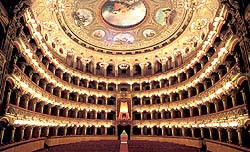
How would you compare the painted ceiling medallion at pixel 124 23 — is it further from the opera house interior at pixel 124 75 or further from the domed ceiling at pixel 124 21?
the opera house interior at pixel 124 75

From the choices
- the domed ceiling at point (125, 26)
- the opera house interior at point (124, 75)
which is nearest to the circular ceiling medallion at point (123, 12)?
the domed ceiling at point (125, 26)

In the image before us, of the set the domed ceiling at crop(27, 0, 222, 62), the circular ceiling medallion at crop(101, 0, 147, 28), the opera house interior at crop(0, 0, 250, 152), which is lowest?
the opera house interior at crop(0, 0, 250, 152)

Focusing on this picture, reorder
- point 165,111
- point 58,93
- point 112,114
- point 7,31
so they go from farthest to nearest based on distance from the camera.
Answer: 1. point 112,114
2. point 165,111
3. point 58,93
4. point 7,31

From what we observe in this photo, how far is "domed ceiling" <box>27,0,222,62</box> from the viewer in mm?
26438

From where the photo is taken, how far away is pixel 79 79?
111 ft

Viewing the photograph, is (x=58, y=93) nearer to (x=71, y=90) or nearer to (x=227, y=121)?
(x=71, y=90)

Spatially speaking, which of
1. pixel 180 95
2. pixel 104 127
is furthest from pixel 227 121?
pixel 104 127

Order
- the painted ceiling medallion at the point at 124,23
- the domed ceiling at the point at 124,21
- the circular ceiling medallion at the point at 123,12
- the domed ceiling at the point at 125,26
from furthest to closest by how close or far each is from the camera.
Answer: the circular ceiling medallion at the point at 123,12, the domed ceiling at the point at 124,21, the painted ceiling medallion at the point at 124,23, the domed ceiling at the point at 125,26

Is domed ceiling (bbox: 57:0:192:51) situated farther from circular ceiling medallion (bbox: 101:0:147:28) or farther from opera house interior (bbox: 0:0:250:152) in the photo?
opera house interior (bbox: 0:0:250:152)

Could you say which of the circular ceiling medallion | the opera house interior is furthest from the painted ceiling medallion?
the opera house interior

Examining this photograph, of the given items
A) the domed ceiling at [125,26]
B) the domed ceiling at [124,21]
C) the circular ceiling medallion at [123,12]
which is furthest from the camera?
the circular ceiling medallion at [123,12]

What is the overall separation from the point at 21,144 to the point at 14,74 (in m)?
5.84

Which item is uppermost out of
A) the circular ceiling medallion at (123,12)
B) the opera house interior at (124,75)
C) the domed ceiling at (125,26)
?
the circular ceiling medallion at (123,12)

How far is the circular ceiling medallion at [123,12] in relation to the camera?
105 feet
